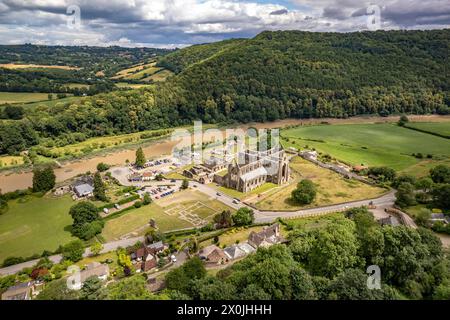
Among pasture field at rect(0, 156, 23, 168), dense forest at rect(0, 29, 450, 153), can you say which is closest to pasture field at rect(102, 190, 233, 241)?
pasture field at rect(0, 156, 23, 168)

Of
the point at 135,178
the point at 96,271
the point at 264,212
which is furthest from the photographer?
the point at 135,178

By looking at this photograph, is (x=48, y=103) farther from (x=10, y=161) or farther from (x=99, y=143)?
(x=10, y=161)

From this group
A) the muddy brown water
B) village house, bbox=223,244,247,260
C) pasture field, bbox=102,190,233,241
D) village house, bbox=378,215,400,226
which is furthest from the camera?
the muddy brown water

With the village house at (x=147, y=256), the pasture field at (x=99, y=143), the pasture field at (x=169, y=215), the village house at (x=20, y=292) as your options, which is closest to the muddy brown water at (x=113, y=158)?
the pasture field at (x=99, y=143)

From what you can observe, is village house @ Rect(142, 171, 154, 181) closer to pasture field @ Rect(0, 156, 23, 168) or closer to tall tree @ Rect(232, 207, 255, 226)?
tall tree @ Rect(232, 207, 255, 226)

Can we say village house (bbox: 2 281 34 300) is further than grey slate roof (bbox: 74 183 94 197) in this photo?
No

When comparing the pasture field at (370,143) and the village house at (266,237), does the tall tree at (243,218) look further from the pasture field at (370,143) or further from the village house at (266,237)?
the pasture field at (370,143)

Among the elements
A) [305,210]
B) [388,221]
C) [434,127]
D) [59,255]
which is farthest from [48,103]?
[434,127]
